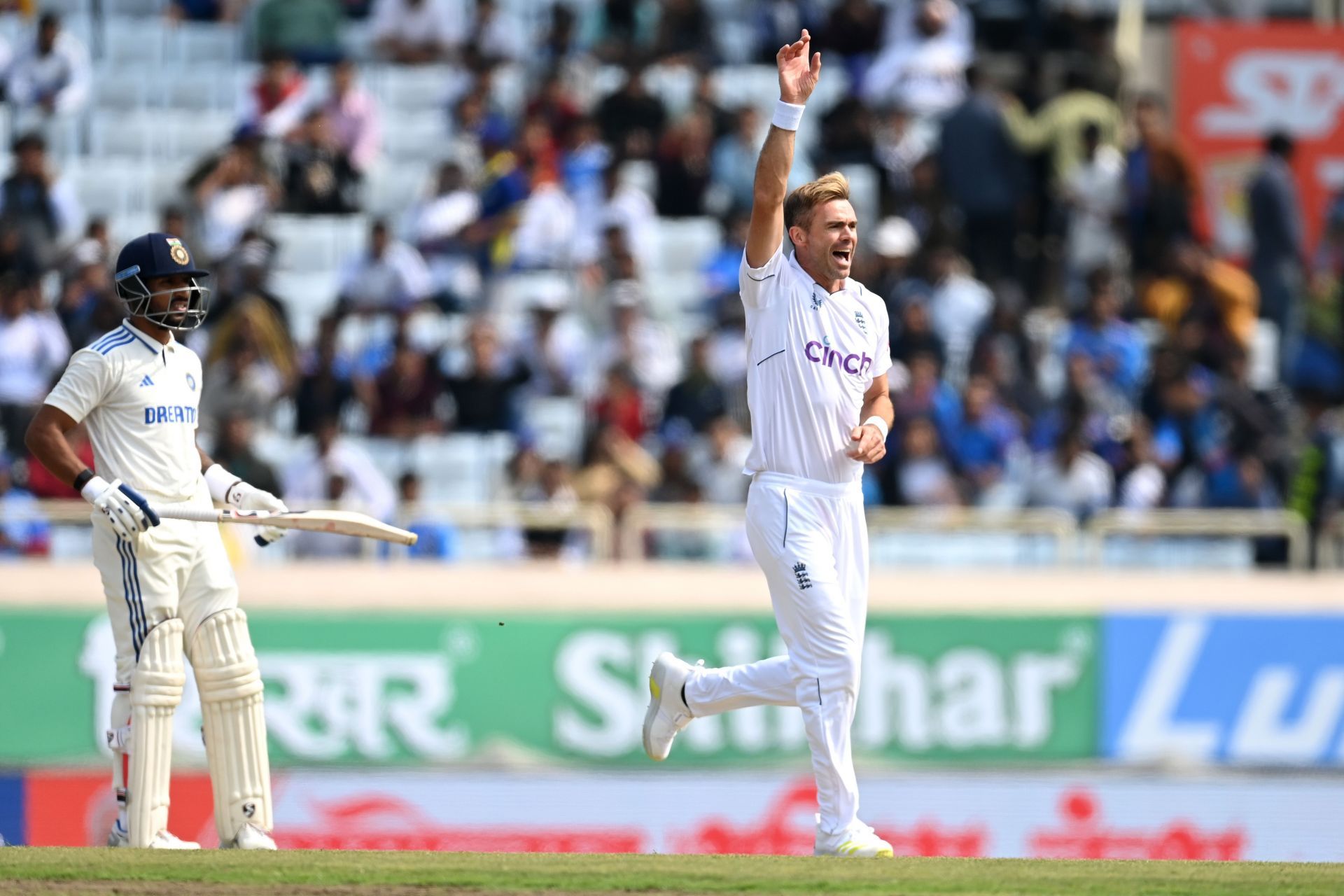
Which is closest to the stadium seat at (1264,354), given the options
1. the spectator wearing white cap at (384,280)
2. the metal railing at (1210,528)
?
the metal railing at (1210,528)

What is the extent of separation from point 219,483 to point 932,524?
6.00 meters

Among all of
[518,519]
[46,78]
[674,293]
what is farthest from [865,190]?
[46,78]

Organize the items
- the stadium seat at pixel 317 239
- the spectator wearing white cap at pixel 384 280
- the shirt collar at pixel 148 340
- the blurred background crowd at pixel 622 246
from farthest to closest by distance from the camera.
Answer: the stadium seat at pixel 317 239 < the spectator wearing white cap at pixel 384 280 < the blurred background crowd at pixel 622 246 < the shirt collar at pixel 148 340

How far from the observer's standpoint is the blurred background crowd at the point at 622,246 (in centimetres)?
1585

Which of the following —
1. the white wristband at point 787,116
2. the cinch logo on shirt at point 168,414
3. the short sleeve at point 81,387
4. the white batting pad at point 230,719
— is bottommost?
the white batting pad at point 230,719

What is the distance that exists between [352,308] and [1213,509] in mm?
6437

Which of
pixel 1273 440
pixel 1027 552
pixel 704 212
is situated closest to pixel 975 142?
pixel 704 212

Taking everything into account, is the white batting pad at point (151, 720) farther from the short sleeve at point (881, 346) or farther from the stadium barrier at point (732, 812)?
the stadium barrier at point (732, 812)

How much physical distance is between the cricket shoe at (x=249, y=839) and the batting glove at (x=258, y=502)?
46.1 inches

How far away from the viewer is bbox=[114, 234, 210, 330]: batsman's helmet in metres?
9.17

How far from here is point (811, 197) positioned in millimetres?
8930

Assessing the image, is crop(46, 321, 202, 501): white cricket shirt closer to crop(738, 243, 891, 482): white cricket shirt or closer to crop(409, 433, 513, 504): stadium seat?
crop(738, 243, 891, 482): white cricket shirt

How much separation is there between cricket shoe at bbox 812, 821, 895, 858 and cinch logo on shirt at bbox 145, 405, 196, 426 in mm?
3011

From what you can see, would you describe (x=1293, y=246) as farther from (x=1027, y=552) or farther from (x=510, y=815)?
(x=510, y=815)
